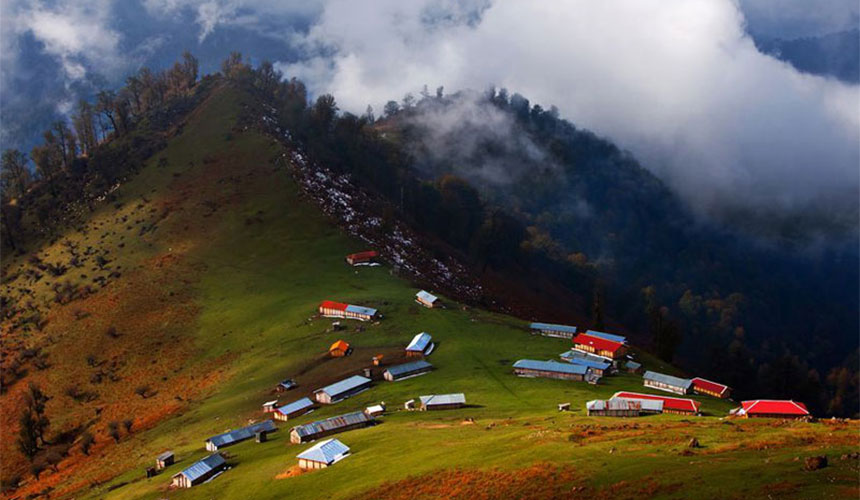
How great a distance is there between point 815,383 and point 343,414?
120244 mm

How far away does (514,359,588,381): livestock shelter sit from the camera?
283 feet

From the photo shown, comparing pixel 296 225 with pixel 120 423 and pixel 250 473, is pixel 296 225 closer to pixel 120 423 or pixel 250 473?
pixel 120 423

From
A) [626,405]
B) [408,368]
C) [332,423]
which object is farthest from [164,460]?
[626,405]

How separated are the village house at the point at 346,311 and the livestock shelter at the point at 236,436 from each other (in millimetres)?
33842

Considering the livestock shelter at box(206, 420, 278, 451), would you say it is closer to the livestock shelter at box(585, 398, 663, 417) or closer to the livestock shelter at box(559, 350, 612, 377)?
the livestock shelter at box(585, 398, 663, 417)

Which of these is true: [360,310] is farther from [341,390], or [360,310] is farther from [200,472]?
[200,472]

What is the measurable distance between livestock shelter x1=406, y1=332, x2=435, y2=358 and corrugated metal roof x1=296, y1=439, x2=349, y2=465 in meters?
31.9

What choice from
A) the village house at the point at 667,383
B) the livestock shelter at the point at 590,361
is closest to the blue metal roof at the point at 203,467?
the livestock shelter at the point at 590,361

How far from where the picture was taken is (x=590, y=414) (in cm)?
6750

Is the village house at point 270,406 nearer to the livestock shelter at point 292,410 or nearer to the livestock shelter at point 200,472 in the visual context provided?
the livestock shelter at point 292,410

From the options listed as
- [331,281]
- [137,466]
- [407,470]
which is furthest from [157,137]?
[407,470]

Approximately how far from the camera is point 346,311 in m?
108

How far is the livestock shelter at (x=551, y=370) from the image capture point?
86375mm

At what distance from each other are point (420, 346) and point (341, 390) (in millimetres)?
15284
